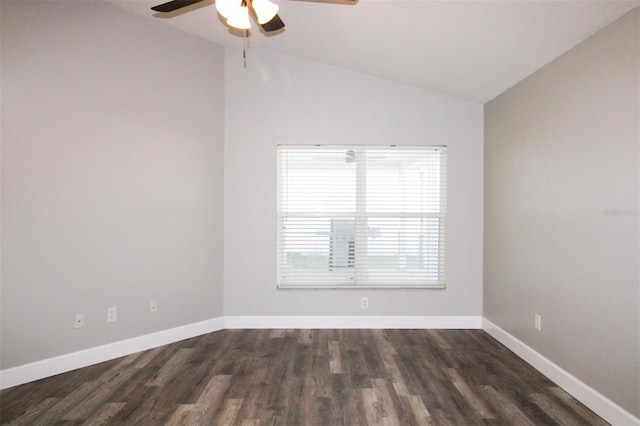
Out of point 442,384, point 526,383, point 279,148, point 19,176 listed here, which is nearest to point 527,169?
point 526,383

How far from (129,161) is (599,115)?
377 cm

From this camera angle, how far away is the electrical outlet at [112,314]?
3.30 meters

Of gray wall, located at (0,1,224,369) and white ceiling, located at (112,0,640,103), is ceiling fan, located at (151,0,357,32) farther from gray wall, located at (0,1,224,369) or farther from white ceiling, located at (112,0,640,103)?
gray wall, located at (0,1,224,369)

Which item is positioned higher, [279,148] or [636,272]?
[279,148]

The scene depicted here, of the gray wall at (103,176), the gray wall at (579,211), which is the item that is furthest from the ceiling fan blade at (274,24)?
the gray wall at (579,211)

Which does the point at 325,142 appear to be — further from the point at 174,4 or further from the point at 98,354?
the point at 98,354

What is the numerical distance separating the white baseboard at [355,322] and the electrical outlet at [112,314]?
3.85ft

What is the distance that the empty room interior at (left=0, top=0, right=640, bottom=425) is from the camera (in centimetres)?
248

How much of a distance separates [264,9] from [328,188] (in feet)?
7.41

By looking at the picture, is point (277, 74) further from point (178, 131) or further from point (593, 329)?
point (593, 329)

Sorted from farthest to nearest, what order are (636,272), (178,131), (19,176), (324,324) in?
(324,324) < (178,131) < (19,176) < (636,272)

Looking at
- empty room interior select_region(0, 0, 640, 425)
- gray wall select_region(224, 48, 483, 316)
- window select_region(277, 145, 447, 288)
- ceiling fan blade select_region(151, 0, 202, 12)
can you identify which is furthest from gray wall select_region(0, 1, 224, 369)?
ceiling fan blade select_region(151, 0, 202, 12)

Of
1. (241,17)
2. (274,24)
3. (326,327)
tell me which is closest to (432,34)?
(274,24)

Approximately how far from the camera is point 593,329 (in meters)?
2.51
